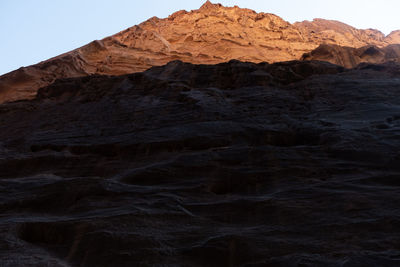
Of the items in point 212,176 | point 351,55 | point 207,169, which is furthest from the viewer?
point 351,55

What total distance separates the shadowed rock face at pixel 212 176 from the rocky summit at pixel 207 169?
0.02 metres

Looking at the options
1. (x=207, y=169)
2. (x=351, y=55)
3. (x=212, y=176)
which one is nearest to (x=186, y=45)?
(x=351, y=55)

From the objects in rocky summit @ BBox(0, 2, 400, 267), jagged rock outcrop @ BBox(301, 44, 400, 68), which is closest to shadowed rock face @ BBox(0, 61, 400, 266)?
rocky summit @ BBox(0, 2, 400, 267)

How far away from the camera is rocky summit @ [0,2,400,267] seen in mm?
4059

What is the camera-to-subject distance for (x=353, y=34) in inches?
1804

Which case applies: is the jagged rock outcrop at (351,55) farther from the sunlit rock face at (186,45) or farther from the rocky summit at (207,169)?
the rocky summit at (207,169)

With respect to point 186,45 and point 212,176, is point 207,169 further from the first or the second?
point 186,45

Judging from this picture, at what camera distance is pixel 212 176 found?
6.21 meters

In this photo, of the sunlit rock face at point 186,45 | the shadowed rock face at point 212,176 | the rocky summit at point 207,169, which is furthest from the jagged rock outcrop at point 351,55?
the shadowed rock face at point 212,176

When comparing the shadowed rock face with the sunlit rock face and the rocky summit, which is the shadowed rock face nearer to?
the rocky summit

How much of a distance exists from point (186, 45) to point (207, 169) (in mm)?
26029

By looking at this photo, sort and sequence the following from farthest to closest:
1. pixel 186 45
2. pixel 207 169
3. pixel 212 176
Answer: pixel 186 45, pixel 207 169, pixel 212 176

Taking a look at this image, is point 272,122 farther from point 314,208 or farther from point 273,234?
point 273,234

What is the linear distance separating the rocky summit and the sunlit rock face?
725 cm
